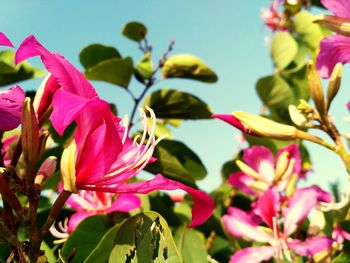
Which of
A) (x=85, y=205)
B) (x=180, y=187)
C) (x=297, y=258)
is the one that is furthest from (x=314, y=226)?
(x=180, y=187)

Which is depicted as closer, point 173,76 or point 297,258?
point 297,258

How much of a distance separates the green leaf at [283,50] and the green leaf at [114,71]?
3.36 ft

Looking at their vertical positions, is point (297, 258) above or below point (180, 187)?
below

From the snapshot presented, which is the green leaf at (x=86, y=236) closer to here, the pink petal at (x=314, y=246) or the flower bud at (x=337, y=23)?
the pink petal at (x=314, y=246)

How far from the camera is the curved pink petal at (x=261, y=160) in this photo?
2059mm

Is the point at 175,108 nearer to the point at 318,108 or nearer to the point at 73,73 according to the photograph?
the point at 318,108

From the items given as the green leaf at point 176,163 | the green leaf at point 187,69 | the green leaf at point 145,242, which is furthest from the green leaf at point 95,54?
the green leaf at point 145,242

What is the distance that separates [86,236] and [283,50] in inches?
70.9

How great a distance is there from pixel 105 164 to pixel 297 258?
980 mm

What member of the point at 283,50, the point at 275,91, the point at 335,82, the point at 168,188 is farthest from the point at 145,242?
the point at 283,50

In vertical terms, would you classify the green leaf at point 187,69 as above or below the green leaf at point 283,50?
above

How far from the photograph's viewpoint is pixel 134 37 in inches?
96.2

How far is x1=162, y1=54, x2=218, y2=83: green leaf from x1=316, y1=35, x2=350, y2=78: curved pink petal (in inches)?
35.5

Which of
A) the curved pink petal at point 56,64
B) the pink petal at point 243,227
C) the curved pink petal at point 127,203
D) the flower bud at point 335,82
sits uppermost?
the curved pink petal at point 56,64
